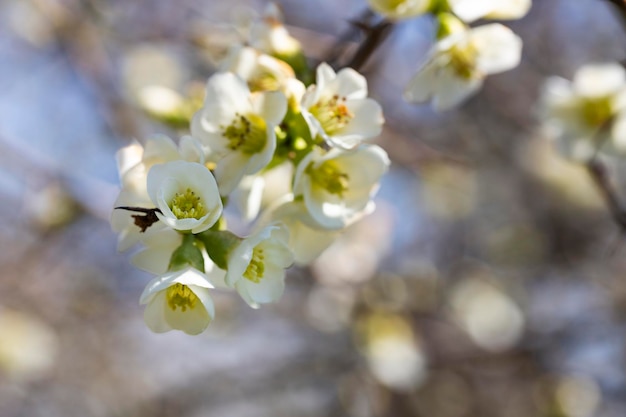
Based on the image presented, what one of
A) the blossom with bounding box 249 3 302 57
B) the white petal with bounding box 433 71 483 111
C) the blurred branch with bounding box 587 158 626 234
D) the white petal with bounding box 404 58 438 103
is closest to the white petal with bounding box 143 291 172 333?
the blossom with bounding box 249 3 302 57

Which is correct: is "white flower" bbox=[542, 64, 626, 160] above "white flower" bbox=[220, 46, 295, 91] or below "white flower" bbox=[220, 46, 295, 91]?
below

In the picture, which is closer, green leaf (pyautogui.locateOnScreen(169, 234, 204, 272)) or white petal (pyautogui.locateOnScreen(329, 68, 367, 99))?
green leaf (pyautogui.locateOnScreen(169, 234, 204, 272))

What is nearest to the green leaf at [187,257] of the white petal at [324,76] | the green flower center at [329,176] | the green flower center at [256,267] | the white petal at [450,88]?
the green flower center at [256,267]

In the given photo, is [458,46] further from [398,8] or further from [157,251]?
[157,251]

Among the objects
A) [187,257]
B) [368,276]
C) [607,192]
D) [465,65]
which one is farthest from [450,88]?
[368,276]

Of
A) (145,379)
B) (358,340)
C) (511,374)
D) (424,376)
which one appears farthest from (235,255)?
(145,379)

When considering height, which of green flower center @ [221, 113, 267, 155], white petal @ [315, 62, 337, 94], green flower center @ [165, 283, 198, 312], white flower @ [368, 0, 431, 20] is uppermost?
white flower @ [368, 0, 431, 20]

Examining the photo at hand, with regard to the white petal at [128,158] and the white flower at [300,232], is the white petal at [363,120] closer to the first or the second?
the white flower at [300,232]

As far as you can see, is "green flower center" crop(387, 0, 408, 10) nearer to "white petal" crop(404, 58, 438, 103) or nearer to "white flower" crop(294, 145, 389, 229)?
"white petal" crop(404, 58, 438, 103)
